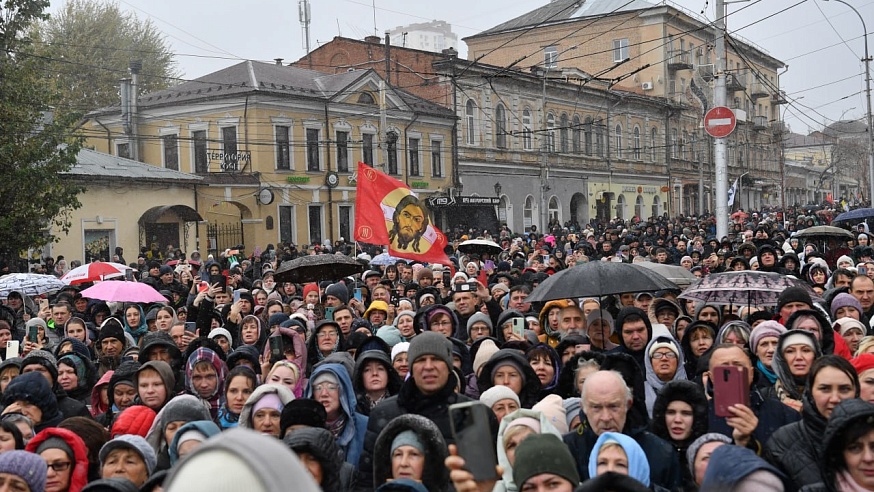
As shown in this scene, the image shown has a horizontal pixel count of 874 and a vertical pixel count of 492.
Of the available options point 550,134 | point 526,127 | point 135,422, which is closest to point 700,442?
point 135,422

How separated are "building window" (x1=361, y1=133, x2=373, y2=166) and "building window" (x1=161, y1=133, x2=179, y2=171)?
7251 mm

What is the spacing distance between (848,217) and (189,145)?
77.1 ft

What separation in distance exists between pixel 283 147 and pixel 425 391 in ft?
104

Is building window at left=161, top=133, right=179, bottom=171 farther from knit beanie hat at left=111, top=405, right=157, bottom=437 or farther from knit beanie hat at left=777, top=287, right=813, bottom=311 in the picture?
knit beanie hat at left=111, top=405, right=157, bottom=437

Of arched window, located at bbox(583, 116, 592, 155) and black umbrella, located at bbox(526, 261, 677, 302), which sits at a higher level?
arched window, located at bbox(583, 116, 592, 155)

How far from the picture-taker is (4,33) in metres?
19.6

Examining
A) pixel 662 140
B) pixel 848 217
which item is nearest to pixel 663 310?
pixel 848 217

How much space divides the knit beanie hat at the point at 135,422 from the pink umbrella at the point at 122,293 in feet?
16.1

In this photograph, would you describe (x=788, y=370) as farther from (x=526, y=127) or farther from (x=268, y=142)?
(x=526, y=127)

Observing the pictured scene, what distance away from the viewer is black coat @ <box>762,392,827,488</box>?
4.29 m

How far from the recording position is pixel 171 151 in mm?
37156

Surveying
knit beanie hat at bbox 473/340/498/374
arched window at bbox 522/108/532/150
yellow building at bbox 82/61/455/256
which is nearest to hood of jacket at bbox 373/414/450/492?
Answer: knit beanie hat at bbox 473/340/498/374

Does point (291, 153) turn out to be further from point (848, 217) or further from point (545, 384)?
point (545, 384)

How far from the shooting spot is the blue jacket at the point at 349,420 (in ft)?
18.6
